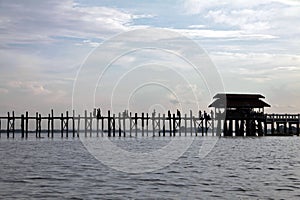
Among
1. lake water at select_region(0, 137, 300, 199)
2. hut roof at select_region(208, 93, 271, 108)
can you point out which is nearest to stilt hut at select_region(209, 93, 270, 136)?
hut roof at select_region(208, 93, 271, 108)

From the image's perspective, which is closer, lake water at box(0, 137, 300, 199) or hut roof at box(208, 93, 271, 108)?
lake water at box(0, 137, 300, 199)

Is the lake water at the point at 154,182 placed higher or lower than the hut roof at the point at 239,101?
lower

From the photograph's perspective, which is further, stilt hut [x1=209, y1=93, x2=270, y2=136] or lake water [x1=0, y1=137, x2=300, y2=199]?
stilt hut [x1=209, y1=93, x2=270, y2=136]

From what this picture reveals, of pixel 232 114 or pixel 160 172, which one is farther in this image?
pixel 232 114

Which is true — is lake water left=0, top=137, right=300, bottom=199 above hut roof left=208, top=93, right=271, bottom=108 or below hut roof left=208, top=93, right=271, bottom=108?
below

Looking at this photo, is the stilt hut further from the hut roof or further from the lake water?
the lake water

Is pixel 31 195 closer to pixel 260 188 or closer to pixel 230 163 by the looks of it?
pixel 260 188

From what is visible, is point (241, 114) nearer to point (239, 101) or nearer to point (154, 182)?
point (239, 101)

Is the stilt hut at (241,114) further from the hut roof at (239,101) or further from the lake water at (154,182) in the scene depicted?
the lake water at (154,182)

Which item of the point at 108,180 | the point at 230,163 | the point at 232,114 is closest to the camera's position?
the point at 108,180

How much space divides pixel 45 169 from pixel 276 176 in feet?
47.7

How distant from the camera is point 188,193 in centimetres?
2402

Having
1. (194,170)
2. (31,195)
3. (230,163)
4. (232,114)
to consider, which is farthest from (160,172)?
(232,114)

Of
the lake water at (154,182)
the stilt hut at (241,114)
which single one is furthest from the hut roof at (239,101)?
the lake water at (154,182)
